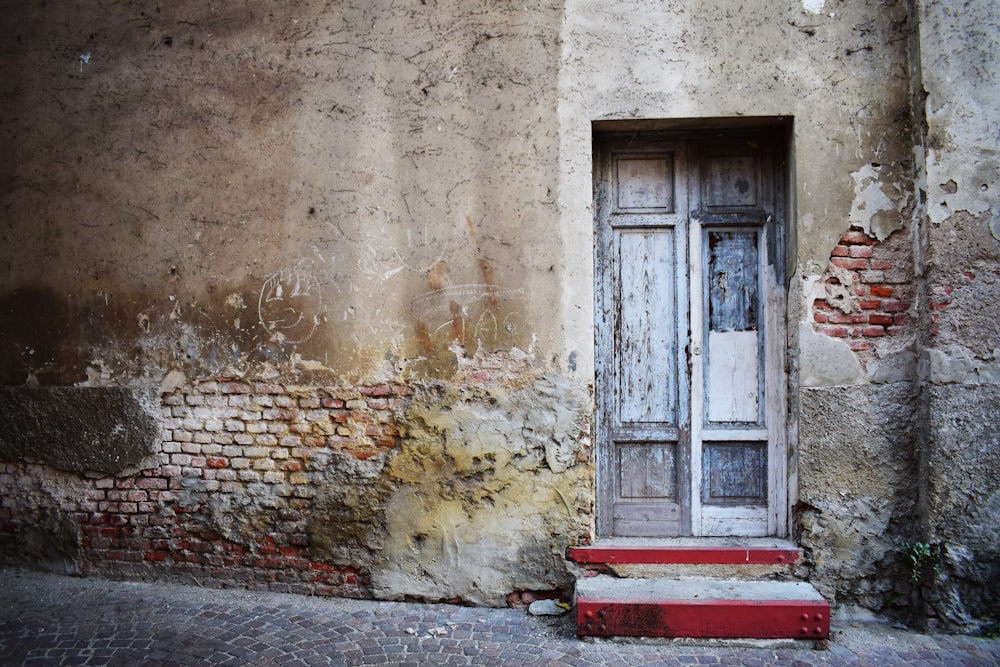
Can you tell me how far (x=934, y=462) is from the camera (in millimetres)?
3475

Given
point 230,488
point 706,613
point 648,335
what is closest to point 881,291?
point 648,335

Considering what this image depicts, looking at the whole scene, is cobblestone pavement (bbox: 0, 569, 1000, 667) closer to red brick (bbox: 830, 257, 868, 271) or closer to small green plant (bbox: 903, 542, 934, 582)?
small green plant (bbox: 903, 542, 934, 582)

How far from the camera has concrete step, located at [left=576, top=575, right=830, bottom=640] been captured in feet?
11.0

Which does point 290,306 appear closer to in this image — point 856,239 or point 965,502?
point 856,239

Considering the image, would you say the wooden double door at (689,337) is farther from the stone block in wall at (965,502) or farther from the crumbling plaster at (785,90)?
the stone block in wall at (965,502)

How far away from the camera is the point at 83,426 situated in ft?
13.5

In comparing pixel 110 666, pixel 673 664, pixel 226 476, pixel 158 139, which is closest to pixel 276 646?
pixel 110 666

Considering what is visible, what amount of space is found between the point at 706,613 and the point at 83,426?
3785 millimetres

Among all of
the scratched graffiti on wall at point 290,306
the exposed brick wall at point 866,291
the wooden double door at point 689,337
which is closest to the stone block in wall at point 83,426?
the scratched graffiti on wall at point 290,306

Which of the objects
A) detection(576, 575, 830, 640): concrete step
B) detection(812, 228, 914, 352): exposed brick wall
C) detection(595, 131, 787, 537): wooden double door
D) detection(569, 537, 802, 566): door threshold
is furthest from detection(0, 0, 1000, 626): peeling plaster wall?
detection(576, 575, 830, 640): concrete step

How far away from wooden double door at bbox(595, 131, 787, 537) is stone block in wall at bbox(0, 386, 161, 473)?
2.80 metres

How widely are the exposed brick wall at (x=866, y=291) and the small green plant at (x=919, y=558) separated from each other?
3.51 feet

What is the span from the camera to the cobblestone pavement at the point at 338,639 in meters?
3.23

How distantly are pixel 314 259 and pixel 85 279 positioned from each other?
1491mm
